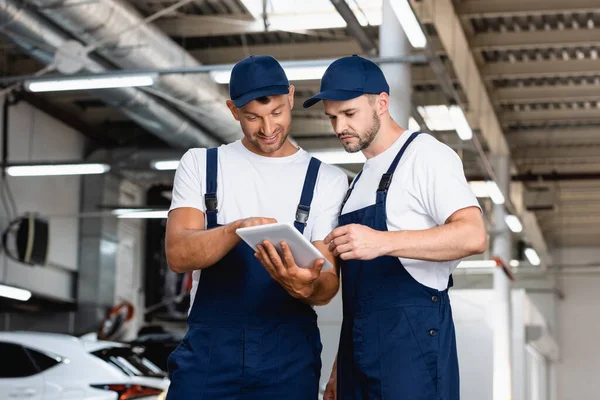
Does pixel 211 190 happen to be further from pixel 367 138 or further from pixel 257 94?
pixel 367 138

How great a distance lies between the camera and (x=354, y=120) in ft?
8.87

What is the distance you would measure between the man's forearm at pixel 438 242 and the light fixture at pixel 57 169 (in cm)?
1026

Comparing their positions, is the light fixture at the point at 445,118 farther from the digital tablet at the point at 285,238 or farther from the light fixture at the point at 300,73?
the digital tablet at the point at 285,238

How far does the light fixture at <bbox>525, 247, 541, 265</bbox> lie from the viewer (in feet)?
63.0

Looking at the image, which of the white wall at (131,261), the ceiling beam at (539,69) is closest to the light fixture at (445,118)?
the ceiling beam at (539,69)

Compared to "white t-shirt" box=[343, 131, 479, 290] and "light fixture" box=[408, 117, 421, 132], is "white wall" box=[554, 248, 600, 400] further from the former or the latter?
"white t-shirt" box=[343, 131, 479, 290]

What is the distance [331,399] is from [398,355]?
1.40 ft

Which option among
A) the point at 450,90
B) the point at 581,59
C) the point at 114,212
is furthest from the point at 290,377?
the point at 114,212

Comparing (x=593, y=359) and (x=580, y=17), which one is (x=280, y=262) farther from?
(x=593, y=359)

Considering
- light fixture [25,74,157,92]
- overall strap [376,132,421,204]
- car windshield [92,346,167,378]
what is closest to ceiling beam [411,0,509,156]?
light fixture [25,74,157,92]

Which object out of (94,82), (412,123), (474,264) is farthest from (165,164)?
(474,264)

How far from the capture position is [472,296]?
641cm

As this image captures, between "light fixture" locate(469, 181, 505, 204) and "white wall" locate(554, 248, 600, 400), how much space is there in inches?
493

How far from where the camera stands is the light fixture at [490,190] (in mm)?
11880
